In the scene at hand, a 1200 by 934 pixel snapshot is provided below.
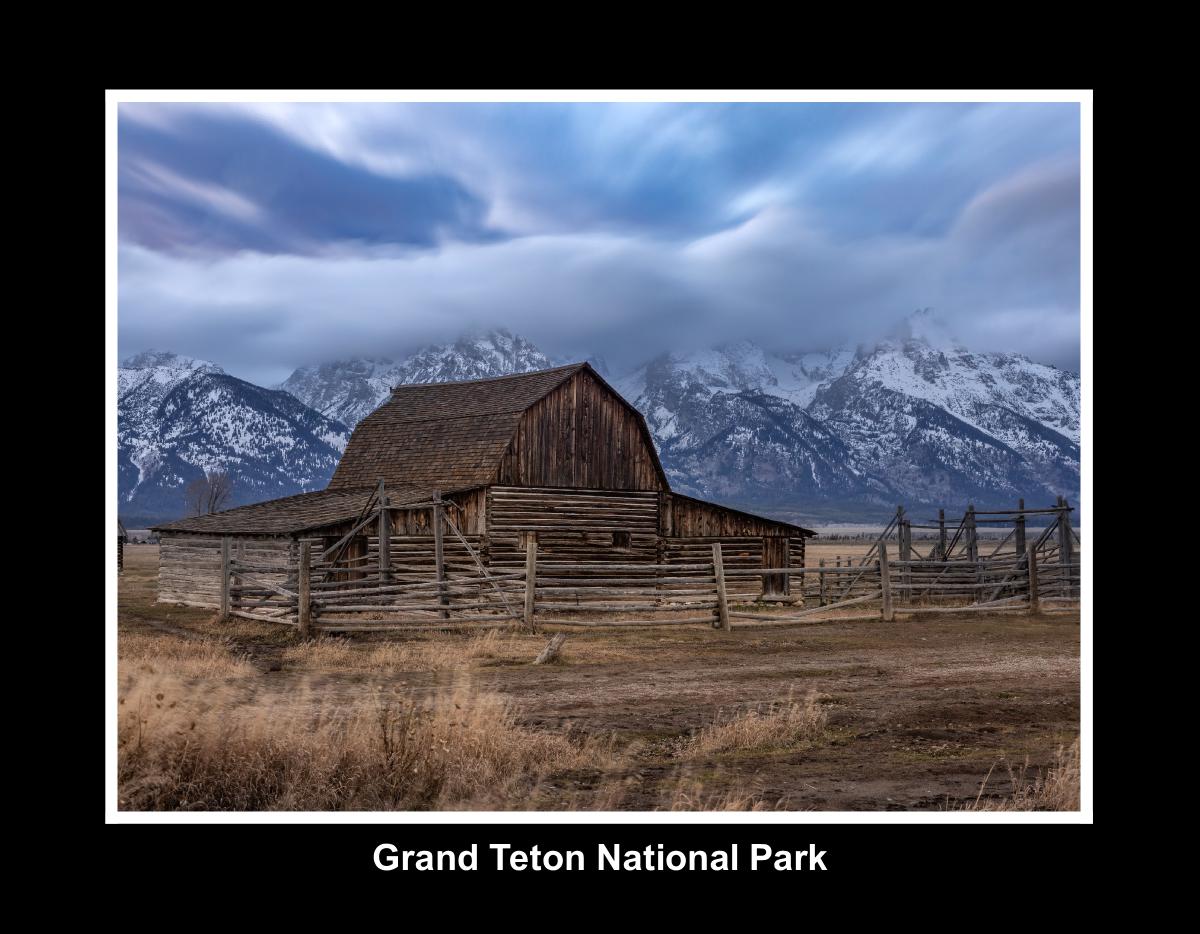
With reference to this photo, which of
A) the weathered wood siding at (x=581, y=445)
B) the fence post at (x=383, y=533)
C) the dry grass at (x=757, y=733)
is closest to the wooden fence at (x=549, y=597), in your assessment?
the fence post at (x=383, y=533)

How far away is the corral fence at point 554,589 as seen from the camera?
22.4 m

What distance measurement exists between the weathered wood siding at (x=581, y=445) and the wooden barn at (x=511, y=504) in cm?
4

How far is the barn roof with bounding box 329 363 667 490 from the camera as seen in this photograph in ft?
107

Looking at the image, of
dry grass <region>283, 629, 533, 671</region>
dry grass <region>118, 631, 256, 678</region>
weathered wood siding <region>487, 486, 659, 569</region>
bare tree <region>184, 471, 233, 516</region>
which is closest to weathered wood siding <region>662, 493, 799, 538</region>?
weathered wood siding <region>487, 486, 659, 569</region>

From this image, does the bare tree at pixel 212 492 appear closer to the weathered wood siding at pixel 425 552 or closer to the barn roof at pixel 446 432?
the barn roof at pixel 446 432

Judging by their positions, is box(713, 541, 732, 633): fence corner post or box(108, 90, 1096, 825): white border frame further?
box(713, 541, 732, 633): fence corner post

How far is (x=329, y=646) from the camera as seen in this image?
1911 cm

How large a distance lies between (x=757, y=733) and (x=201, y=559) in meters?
25.4

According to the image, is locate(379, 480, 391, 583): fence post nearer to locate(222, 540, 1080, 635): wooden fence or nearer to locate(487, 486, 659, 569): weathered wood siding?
locate(222, 540, 1080, 635): wooden fence

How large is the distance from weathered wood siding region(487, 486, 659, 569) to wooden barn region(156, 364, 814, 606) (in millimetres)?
41

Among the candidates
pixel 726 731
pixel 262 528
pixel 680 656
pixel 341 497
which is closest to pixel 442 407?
pixel 341 497
